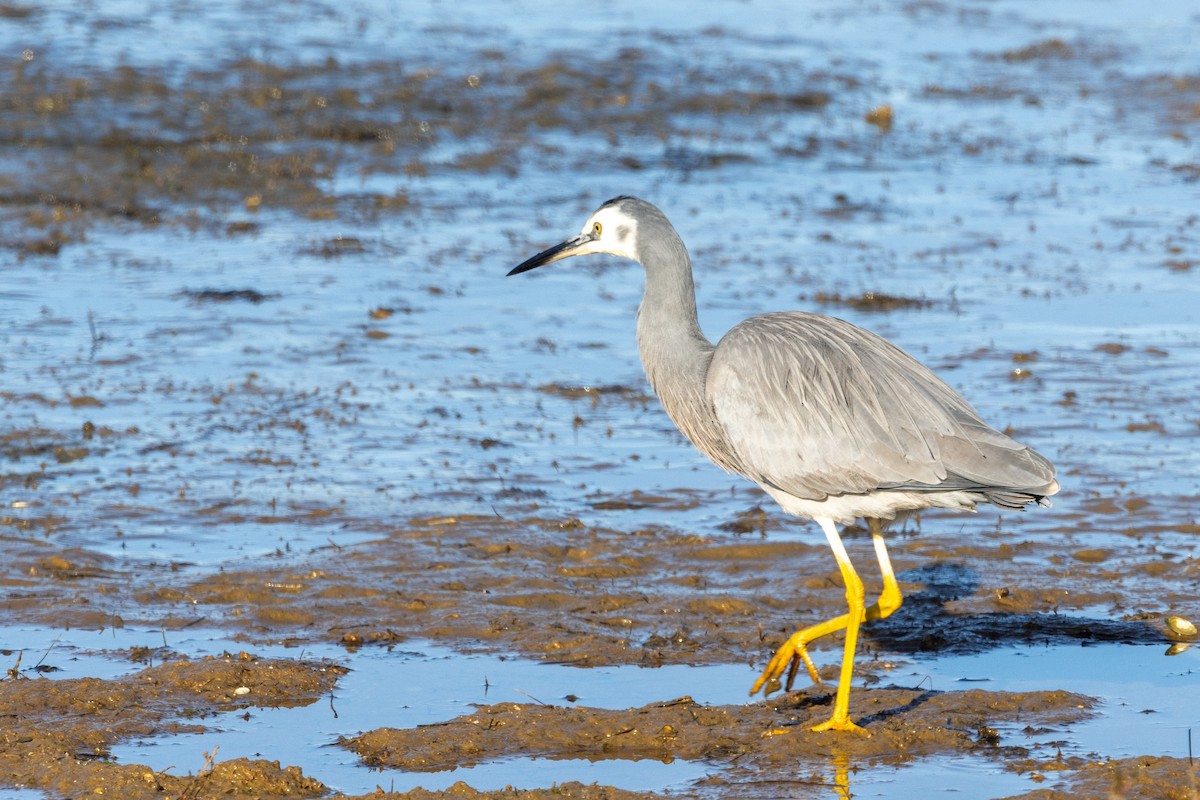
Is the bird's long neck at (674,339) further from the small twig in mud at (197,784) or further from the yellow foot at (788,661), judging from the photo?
the small twig in mud at (197,784)

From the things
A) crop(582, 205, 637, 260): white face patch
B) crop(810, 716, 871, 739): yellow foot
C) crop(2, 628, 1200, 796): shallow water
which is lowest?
crop(2, 628, 1200, 796): shallow water

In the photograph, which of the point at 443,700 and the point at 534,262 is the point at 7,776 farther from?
the point at 534,262


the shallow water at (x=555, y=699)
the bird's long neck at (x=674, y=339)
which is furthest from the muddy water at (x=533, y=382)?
the bird's long neck at (x=674, y=339)

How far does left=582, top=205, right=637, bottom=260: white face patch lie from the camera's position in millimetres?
6832

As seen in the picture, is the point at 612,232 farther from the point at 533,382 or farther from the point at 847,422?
the point at 533,382

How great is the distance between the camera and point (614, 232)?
22.7 feet

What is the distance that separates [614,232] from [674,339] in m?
0.56

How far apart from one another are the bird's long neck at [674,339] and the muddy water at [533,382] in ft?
3.09

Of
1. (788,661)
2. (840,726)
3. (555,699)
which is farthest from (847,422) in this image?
(555,699)

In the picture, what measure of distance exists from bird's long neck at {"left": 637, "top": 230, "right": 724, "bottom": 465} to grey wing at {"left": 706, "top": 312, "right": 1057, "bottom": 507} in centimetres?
15

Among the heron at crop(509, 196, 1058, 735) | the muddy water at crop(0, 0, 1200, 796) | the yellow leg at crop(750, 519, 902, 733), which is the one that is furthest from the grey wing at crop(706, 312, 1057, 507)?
the muddy water at crop(0, 0, 1200, 796)

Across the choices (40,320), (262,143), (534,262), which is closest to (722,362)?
(534,262)

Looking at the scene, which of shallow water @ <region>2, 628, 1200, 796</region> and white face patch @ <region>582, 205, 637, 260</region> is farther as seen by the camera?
white face patch @ <region>582, 205, 637, 260</region>

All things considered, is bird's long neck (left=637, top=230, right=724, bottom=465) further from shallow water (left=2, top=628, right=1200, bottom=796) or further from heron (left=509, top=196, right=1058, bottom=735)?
shallow water (left=2, top=628, right=1200, bottom=796)
